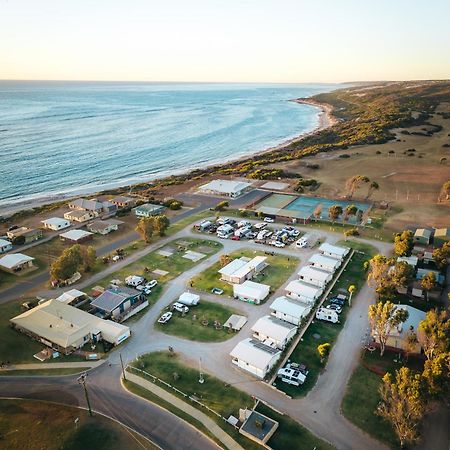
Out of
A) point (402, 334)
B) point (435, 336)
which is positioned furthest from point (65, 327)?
point (435, 336)

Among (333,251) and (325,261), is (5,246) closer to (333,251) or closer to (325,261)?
(325,261)

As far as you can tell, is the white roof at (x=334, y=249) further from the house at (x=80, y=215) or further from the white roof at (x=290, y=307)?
the house at (x=80, y=215)

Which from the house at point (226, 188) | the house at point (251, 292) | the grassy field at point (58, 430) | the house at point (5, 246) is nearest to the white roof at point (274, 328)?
the house at point (251, 292)

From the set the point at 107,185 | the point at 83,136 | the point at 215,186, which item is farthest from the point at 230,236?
the point at 83,136

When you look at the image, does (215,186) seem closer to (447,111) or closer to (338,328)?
(338,328)

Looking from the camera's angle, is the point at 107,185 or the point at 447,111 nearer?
the point at 107,185

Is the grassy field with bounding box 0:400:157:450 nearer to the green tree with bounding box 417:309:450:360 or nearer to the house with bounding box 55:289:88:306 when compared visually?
Result: the house with bounding box 55:289:88:306
